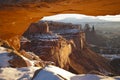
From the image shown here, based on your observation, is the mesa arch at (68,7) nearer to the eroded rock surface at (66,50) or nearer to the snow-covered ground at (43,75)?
the snow-covered ground at (43,75)

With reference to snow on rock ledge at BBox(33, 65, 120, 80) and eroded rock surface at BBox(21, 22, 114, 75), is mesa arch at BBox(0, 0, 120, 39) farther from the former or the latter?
eroded rock surface at BBox(21, 22, 114, 75)

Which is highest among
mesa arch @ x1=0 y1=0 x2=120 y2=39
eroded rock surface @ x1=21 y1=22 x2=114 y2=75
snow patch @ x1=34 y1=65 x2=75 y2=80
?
mesa arch @ x1=0 y1=0 x2=120 y2=39

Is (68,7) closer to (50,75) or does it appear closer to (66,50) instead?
(50,75)

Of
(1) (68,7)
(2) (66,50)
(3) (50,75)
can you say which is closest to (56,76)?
(3) (50,75)

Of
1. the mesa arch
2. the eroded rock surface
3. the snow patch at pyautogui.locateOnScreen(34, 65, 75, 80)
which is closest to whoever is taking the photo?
the snow patch at pyautogui.locateOnScreen(34, 65, 75, 80)

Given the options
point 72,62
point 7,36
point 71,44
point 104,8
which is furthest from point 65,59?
point 104,8

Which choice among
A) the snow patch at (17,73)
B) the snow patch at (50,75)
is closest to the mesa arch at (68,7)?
the snow patch at (17,73)

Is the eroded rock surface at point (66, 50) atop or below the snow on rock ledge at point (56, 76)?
below

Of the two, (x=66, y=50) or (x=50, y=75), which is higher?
(x=50, y=75)

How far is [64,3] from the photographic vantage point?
24.4ft

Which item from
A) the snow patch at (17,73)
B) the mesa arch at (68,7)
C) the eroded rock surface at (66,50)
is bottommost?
the eroded rock surface at (66,50)

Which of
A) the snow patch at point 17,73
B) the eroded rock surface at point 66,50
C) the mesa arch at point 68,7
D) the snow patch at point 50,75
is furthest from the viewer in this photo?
the eroded rock surface at point 66,50

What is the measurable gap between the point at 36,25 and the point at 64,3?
22.7 meters

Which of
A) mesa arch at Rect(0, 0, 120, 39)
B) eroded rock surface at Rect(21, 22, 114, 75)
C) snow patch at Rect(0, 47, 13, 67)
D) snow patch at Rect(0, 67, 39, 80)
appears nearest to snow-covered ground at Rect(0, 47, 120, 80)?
snow patch at Rect(0, 67, 39, 80)
